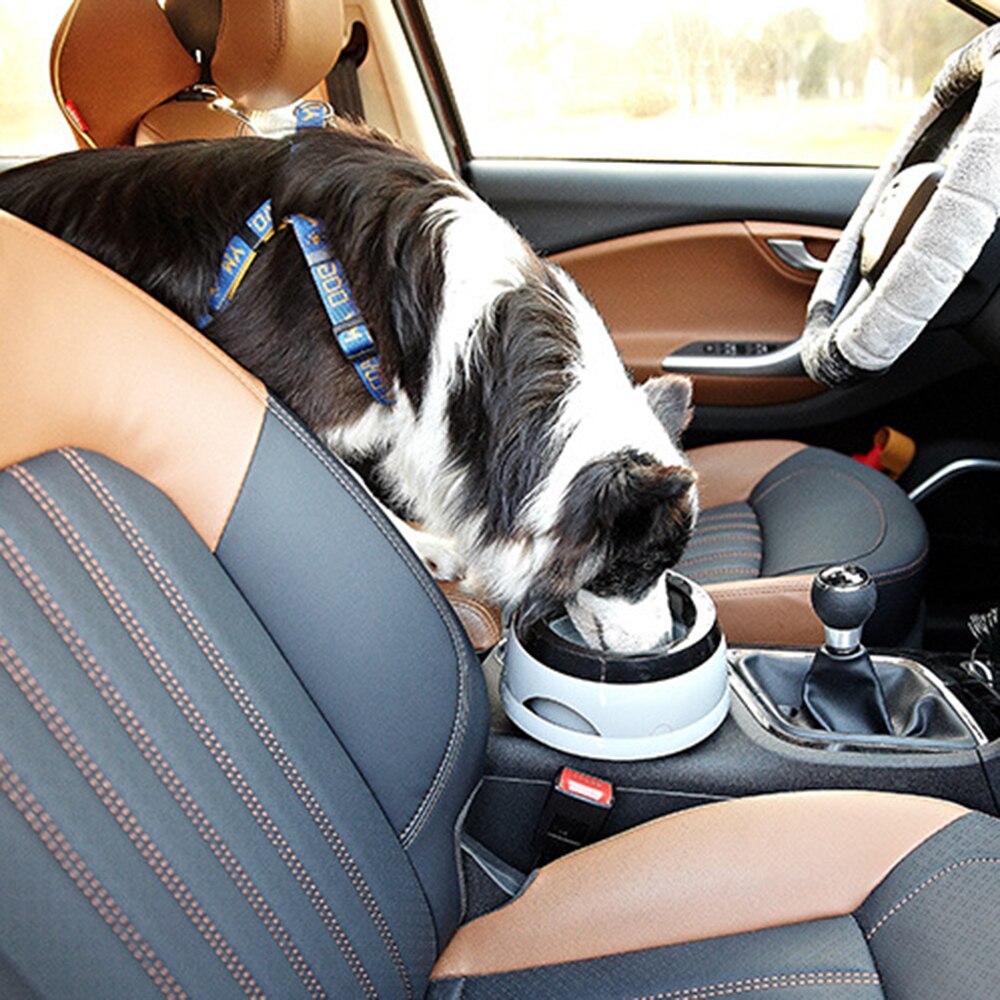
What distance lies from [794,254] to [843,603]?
1.58 m

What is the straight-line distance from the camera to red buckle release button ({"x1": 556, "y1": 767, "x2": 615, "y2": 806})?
1321 mm

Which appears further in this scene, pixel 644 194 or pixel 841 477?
pixel 644 194

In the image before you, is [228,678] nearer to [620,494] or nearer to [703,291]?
[620,494]

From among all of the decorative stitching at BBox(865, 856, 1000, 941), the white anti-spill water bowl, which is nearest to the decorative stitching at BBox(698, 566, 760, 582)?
the white anti-spill water bowl

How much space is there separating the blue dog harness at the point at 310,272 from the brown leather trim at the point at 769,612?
0.66 meters

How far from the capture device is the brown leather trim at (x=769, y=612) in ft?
5.65

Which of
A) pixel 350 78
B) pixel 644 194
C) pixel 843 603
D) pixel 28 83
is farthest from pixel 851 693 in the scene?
pixel 28 83

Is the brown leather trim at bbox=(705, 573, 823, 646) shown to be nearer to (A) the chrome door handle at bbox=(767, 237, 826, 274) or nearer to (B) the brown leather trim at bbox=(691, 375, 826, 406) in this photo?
(B) the brown leather trim at bbox=(691, 375, 826, 406)

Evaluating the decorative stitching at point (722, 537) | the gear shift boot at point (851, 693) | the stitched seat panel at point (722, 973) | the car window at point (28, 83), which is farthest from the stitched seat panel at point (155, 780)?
the car window at point (28, 83)

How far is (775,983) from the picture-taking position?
1.06m

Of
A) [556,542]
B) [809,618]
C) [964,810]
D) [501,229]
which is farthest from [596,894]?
[501,229]

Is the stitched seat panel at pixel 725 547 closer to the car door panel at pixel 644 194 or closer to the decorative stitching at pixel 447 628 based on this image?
the decorative stitching at pixel 447 628

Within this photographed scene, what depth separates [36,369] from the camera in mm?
898

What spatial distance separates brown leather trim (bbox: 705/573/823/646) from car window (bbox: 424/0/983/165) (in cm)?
135
